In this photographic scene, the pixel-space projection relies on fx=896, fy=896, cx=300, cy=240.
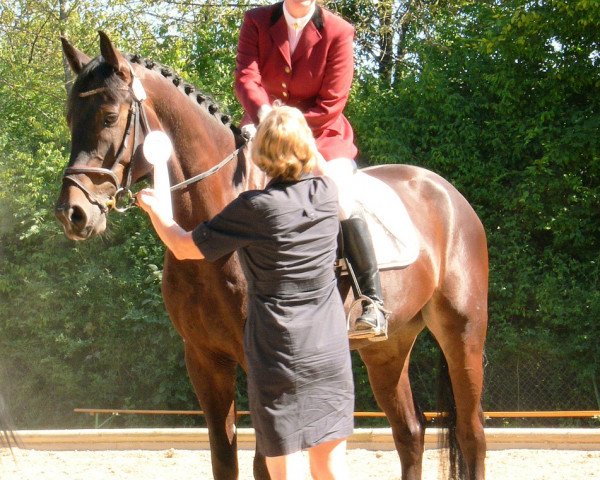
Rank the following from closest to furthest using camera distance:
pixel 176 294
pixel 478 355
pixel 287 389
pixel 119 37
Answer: pixel 287 389 < pixel 176 294 < pixel 478 355 < pixel 119 37

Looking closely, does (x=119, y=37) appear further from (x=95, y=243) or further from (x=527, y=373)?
(x=527, y=373)

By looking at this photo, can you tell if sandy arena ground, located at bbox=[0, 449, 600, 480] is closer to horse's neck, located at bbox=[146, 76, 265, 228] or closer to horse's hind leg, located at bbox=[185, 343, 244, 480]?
horse's hind leg, located at bbox=[185, 343, 244, 480]

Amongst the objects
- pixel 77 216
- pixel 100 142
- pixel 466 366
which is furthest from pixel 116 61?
pixel 466 366

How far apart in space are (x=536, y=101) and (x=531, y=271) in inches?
71.0

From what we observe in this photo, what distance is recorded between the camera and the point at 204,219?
150 inches

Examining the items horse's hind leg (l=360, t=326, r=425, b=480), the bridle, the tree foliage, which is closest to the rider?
the bridle

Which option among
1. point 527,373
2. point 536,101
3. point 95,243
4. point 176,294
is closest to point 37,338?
point 95,243

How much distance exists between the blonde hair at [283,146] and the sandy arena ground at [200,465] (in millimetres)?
3625

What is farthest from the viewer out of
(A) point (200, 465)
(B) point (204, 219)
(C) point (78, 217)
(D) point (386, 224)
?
(A) point (200, 465)

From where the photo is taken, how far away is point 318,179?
3.09 m

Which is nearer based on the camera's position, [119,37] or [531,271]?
[531,271]

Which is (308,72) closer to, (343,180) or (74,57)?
(343,180)

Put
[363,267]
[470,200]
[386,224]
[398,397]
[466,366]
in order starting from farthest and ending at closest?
[470,200]
[398,397]
[466,366]
[386,224]
[363,267]

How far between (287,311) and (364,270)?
1.17 m
